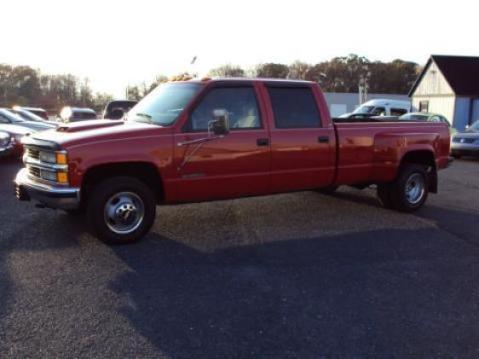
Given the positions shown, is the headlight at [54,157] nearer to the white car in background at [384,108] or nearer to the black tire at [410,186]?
the black tire at [410,186]

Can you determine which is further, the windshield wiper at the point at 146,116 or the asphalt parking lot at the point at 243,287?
the windshield wiper at the point at 146,116

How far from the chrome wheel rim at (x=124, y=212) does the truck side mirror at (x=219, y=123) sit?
1.19 m

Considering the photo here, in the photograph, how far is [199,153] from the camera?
5965 millimetres

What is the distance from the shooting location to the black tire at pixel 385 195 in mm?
7930

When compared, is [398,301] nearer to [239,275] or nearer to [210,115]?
[239,275]

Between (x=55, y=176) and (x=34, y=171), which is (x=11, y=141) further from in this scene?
(x=55, y=176)

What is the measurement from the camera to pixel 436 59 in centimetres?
3784

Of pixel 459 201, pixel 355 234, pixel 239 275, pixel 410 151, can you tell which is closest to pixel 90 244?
pixel 239 275

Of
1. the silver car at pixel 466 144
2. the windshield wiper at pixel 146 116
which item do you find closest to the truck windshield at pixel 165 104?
the windshield wiper at pixel 146 116

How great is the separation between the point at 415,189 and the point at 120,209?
479 cm

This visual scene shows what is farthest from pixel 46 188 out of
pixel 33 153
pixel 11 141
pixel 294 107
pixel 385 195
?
pixel 11 141

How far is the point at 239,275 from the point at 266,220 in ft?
7.40

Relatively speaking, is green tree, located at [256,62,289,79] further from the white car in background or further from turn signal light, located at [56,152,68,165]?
turn signal light, located at [56,152,68,165]

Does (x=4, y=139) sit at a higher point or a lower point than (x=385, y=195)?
higher
